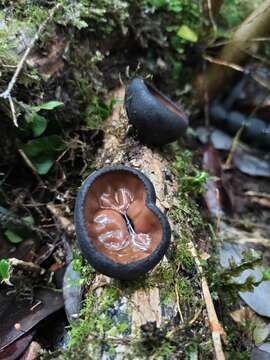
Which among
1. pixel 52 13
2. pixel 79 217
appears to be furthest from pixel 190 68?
pixel 79 217

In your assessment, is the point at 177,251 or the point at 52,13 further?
the point at 52,13

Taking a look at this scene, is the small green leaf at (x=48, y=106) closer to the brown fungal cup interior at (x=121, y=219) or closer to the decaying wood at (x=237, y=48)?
the brown fungal cup interior at (x=121, y=219)

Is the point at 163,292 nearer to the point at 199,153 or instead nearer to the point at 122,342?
the point at 122,342

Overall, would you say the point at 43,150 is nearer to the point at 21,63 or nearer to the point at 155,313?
the point at 21,63

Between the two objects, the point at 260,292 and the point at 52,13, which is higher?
the point at 52,13

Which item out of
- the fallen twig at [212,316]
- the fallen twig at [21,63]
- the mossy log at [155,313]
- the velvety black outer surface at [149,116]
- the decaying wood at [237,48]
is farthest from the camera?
the decaying wood at [237,48]

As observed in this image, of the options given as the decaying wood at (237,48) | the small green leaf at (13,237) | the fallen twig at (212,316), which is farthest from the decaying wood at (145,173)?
the decaying wood at (237,48)
